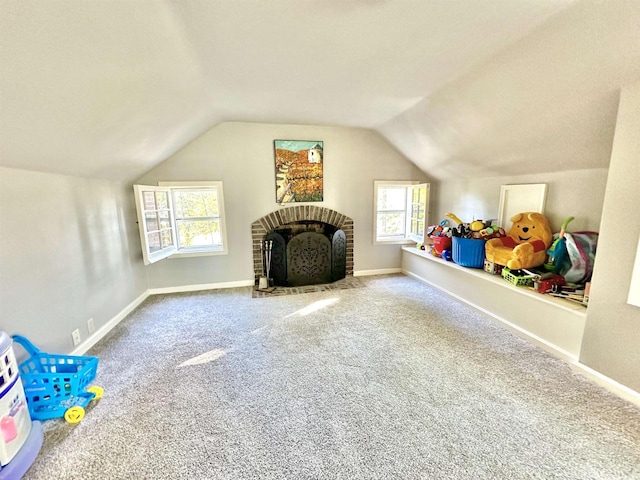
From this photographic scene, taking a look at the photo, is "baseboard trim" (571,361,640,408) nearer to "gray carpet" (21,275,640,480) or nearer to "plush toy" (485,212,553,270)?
"gray carpet" (21,275,640,480)

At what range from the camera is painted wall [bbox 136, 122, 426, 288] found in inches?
147

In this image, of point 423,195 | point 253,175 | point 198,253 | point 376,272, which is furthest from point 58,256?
point 423,195

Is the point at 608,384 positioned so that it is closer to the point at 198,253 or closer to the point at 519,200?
the point at 519,200

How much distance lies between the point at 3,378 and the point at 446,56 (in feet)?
10.8

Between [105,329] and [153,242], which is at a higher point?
[153,242]

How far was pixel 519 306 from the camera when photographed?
2.62 metres

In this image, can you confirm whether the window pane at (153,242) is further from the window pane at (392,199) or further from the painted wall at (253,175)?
the window pane at (392,199)

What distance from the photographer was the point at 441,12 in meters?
1.51

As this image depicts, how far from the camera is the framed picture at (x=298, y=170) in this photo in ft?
12.9

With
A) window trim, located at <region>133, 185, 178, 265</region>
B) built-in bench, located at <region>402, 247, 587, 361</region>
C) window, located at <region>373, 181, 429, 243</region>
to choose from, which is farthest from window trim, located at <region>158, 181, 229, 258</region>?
built-in bench, located at <region>402, 247, 587, 361</region>

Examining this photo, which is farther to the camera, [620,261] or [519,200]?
[519,200]

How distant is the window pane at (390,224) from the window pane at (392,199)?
0.12m

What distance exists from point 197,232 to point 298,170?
177cm

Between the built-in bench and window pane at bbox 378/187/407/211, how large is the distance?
112 centimetres
